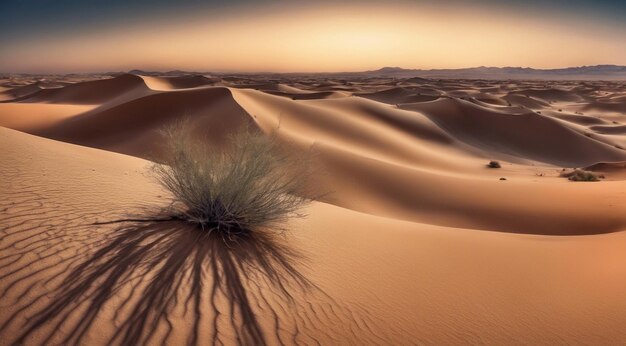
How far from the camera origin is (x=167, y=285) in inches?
151

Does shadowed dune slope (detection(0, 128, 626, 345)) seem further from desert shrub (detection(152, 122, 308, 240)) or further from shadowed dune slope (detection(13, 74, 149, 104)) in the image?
shadowed dune slope (detection(13, 74, 149, 104))

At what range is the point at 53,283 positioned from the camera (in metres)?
3.61

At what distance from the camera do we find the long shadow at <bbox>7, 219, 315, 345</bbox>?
Result: 3186 mm

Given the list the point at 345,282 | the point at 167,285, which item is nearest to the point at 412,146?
the point at 345,282

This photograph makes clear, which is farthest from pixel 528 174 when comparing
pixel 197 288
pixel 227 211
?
pixel 197 288

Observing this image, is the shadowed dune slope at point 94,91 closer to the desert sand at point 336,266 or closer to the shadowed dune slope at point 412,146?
the shadowed dune slope at point 412,146

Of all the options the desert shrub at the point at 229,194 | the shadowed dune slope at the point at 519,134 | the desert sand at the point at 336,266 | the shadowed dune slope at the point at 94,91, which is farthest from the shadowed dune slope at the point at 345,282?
the shadowed dune slope at the point at 94,91

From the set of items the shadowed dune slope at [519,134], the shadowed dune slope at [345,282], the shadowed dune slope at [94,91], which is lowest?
the shadowed dune slope at [519,134]

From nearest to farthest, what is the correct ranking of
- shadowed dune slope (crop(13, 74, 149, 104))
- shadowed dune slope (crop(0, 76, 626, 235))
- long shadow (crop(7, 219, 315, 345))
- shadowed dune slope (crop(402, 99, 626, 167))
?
long shadow (crop(7, 219, 315, 345))
shadowed dune slope (crop(0, 76, 626, 235))
shadowed dune slope (crop(402, 99, 626, 167))
shadowed dune slope (crop(13, 74, 149, 104))

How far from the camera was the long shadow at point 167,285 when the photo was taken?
3186 mm

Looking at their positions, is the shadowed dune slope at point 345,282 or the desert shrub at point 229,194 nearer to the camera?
the shadowed dune slope at point 345,282

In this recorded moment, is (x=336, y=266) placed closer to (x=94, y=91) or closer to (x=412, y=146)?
(x=412, y=146)

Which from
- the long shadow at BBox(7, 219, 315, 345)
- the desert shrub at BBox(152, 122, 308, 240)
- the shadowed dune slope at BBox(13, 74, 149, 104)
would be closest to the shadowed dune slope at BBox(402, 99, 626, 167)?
the desert shrub at BBox(152, 122, 308, 240)

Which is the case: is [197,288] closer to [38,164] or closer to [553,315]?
[553,315]
